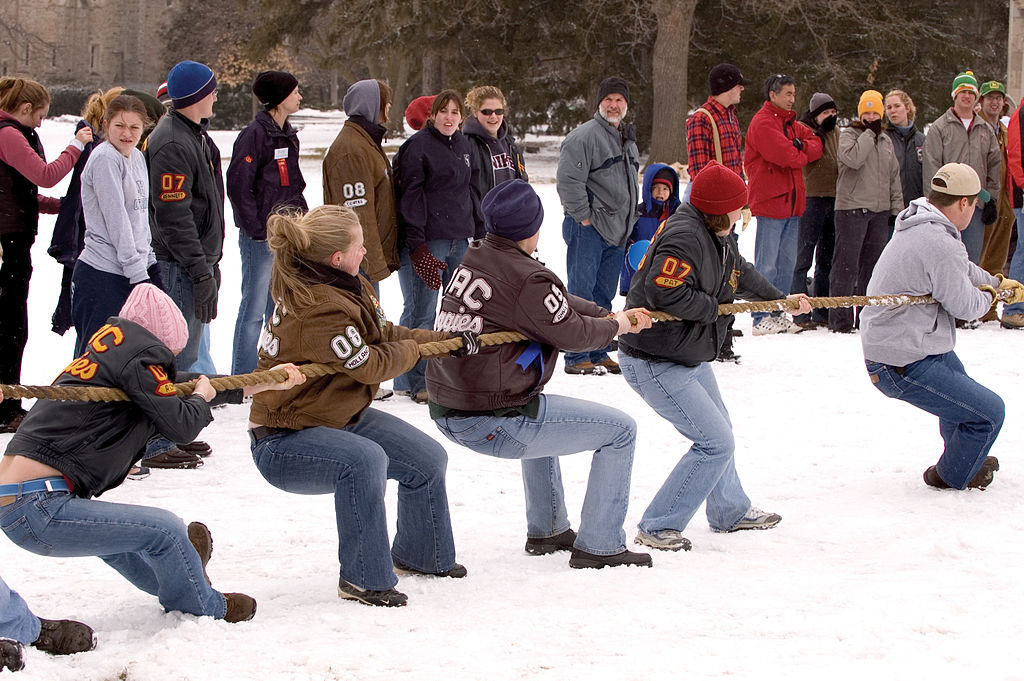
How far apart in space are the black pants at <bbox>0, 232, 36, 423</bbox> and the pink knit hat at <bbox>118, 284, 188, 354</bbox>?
3343mm

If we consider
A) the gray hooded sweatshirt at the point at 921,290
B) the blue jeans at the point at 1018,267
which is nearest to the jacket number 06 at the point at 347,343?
the gray hooded sweatshirt at the point at 921,290

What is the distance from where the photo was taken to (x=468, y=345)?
4.80 m

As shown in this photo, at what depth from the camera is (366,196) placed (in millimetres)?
8055

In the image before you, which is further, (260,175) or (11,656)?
(260,175)

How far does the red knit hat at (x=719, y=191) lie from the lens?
5453mm

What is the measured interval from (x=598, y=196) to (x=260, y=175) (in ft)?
8.66

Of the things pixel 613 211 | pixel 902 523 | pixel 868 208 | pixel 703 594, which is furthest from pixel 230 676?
pixel 868 208

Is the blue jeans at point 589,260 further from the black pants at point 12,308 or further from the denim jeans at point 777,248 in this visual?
the black pants at point 12,308

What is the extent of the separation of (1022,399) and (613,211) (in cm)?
318

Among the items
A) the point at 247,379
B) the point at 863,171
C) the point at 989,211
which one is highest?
the point at 863,171

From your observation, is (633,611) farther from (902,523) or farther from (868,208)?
(868,208)

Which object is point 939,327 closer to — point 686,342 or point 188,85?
point 686,342

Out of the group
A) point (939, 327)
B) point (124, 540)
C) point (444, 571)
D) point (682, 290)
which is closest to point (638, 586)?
point (444, 571)

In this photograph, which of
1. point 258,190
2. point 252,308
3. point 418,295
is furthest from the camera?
point 418,295
